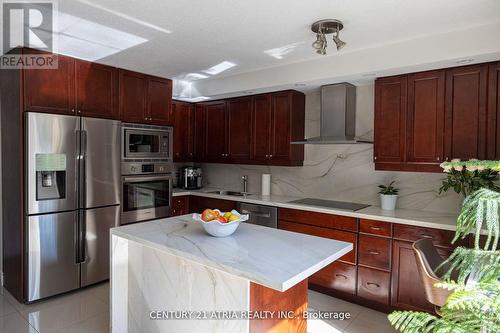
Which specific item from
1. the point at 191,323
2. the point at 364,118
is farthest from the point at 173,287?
the point at 364,118

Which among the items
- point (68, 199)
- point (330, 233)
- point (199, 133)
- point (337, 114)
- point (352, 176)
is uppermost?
point (337, 114)

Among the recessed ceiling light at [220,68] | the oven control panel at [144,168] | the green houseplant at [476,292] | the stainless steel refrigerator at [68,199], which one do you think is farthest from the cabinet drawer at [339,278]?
the recessed ceiling light at [220,68]

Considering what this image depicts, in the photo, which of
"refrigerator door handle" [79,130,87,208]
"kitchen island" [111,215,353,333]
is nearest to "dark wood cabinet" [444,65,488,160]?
"kitchen island" [111,215,353,333]

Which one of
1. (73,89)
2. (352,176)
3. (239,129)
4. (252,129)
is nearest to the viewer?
(73,89)

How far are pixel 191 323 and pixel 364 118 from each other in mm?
2748

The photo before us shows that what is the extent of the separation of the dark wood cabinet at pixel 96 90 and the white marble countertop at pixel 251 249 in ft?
5.43

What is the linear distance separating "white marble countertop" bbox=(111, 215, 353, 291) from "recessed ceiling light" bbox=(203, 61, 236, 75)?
6.37 feet

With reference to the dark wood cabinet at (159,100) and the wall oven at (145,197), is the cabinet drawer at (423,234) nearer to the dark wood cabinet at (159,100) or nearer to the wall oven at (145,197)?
the wall oven at (145,197)

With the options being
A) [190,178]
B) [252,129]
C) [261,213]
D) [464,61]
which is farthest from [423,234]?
[190,178]

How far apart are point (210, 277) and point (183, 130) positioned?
318cm

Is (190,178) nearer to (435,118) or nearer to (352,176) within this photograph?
(352,176)

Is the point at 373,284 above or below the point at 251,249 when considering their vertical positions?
below

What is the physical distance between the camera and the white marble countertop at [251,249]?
5.01 feet

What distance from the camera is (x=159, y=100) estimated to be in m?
4.04
